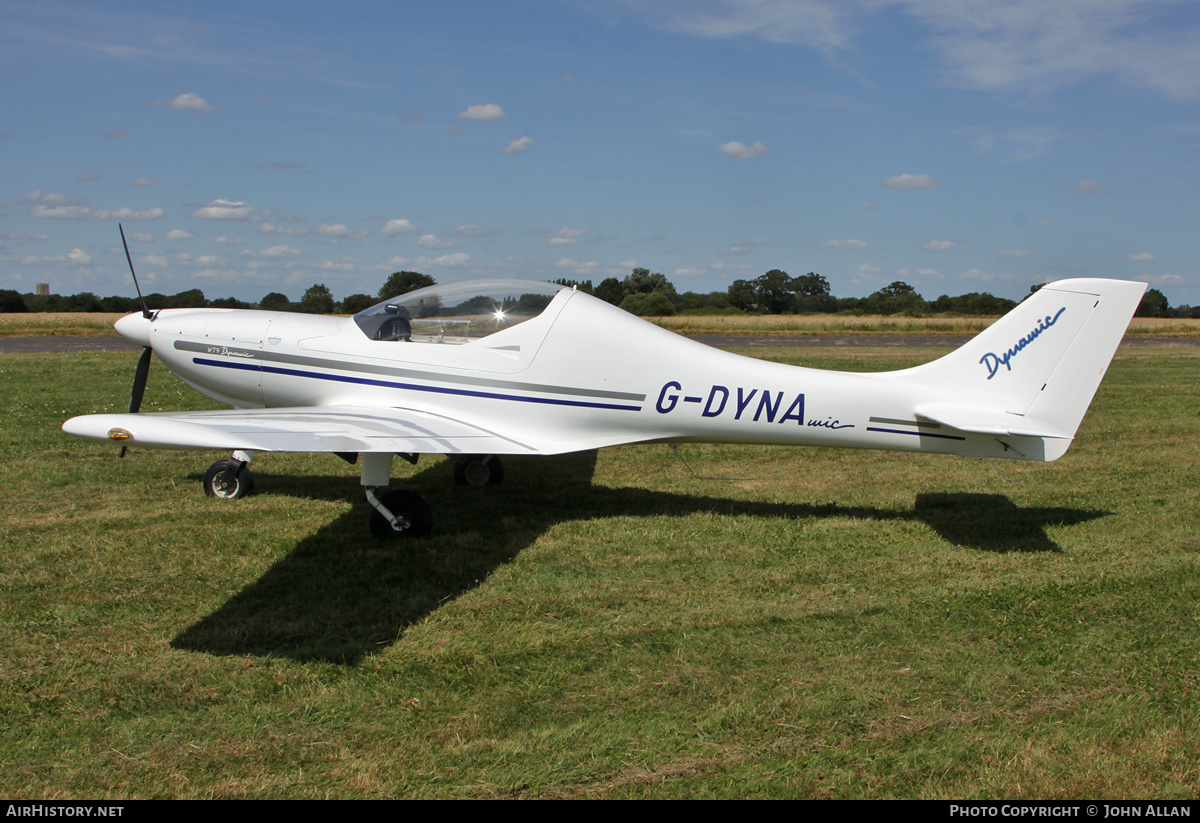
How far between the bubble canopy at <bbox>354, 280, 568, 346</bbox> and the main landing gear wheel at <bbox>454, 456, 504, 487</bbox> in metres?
1.89

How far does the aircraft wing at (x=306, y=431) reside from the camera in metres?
4.61

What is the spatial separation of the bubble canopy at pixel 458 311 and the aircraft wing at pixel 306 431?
2.36 feet

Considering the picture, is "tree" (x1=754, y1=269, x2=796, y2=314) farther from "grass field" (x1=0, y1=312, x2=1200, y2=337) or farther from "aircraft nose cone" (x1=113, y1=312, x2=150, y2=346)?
"aircraft nose cone" (x1=113, y1=312, x2=150, y2=346)

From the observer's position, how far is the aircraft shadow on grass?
4.67 meters

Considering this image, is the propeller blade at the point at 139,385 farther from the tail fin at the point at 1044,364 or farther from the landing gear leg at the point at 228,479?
the tail fin at the point at 1044,364

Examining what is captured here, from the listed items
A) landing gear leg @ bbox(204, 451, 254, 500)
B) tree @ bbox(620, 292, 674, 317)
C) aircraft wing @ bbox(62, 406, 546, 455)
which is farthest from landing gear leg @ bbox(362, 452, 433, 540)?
tree @ bbox(620, 292, 674, 317)

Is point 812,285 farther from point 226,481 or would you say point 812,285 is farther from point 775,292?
point 226,481

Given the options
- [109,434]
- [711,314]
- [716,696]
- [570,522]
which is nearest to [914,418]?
[570,522]

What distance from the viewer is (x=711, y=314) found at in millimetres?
58562

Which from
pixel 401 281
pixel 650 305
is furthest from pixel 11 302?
pixel 401 281

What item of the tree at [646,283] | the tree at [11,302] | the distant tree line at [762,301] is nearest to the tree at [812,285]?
the distant tree line at [762,301]

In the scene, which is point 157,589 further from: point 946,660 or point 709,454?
point 709,454

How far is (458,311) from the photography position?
22.7 feet

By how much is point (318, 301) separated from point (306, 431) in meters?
12.2
